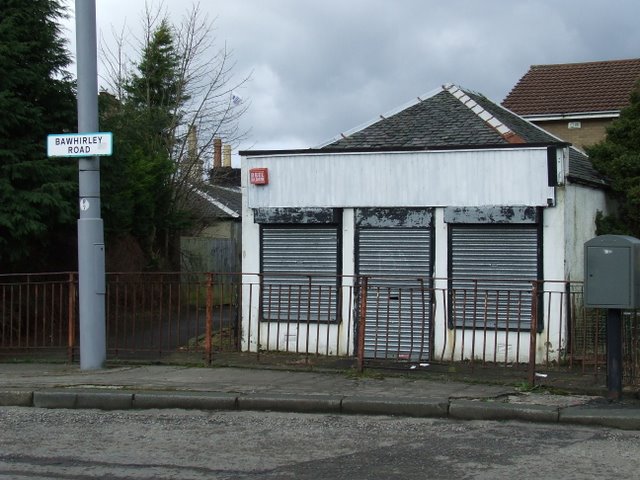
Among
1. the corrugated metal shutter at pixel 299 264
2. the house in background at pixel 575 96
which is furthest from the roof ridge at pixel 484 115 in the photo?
the house in background at pixel 575 96

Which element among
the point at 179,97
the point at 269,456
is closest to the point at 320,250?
the point at 269,456

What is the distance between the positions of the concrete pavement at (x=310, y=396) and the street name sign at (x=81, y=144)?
9.36 ft

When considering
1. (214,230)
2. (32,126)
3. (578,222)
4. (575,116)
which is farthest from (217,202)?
(578,222)

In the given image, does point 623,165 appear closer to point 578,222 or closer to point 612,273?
point 578,222

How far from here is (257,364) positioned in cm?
1157

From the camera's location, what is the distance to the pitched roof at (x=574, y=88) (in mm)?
23656

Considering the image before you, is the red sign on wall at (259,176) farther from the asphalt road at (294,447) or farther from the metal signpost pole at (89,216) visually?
the asphalt road at (294,447)

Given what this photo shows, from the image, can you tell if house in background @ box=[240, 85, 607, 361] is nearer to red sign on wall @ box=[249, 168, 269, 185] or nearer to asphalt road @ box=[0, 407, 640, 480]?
red sign on wall @ box=[249, 168, 269, 185]

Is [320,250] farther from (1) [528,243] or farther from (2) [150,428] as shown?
(2) [150,428]

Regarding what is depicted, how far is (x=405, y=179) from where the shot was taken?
1277 cm

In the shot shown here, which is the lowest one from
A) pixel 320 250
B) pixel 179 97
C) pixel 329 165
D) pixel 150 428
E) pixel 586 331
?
pixel 150 428

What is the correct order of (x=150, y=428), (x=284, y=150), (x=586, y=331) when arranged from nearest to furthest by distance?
1. (x=150, y=428)
2. (x=586, y=331)
3. (x=284, y=150)

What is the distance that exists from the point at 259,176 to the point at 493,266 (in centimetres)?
382

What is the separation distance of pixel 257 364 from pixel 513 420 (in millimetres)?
4078
